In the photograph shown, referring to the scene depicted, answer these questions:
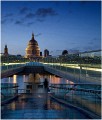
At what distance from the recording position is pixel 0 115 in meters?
10.2

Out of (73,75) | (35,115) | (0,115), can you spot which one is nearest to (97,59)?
(35,115)

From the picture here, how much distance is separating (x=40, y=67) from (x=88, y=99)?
41902 millimetres

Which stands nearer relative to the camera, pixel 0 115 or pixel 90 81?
pixel 0 115

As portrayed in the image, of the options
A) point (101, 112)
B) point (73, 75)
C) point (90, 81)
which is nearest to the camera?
point (101, 112)

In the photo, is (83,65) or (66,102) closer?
(66,102)

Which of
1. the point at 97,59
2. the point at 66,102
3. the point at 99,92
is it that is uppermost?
the point at 97,59

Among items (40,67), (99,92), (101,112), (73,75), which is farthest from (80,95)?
(40,67)

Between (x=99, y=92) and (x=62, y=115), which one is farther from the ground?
(x=99, y=92)

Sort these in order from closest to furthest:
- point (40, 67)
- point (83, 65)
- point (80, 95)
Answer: point (80, 95)
point (83, 65)
point (40, 67)

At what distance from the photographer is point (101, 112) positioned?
946cm

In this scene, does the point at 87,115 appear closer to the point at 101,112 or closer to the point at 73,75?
the point at 101,112

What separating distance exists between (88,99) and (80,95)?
113 centimetres

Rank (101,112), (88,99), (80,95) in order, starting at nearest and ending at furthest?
(101,112)
(88,99)
(80,95)

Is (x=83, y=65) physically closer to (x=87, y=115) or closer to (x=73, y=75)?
(x=73, y=75)
